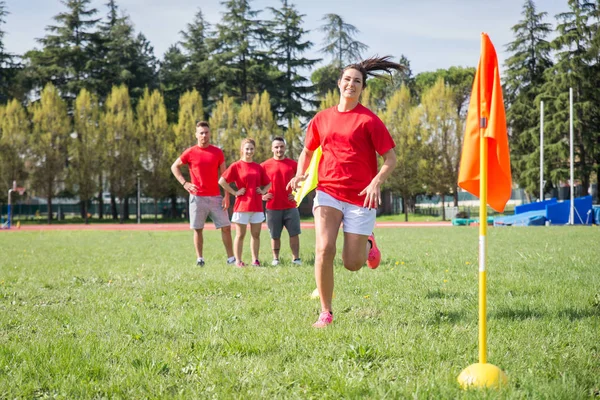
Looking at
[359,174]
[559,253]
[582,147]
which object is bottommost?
[559,253]

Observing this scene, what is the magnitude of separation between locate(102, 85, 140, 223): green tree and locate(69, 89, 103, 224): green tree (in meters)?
0.75

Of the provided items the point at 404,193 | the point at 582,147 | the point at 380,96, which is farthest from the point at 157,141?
the point at 582,147

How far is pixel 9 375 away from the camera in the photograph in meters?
3.57

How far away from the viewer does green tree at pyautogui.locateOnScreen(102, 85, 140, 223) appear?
40594 mm

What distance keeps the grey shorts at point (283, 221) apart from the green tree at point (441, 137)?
102 feet

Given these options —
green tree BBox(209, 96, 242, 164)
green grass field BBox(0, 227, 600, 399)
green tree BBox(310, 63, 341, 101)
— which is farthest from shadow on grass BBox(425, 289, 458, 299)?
green tree BBox(310, 63, 341, 101)

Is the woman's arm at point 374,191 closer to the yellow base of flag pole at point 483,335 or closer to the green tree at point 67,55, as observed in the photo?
the yellow base of flag pole at point 483,335

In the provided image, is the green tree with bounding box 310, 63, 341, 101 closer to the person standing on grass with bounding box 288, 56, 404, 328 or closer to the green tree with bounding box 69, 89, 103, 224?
the green tree with bounding box 69, 89, 103, 224

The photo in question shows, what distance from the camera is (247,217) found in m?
9.98

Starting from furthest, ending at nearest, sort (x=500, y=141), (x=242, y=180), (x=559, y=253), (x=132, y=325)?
(x=559, y=253) < (x=242, y=180) < (x=132, y=325) < (x=500, y=141)

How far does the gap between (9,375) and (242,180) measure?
6.66m

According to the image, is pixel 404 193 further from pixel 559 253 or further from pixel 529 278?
pixel 529 278

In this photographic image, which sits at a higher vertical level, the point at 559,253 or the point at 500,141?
the point at 500,141

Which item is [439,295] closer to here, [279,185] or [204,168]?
[279,185]
